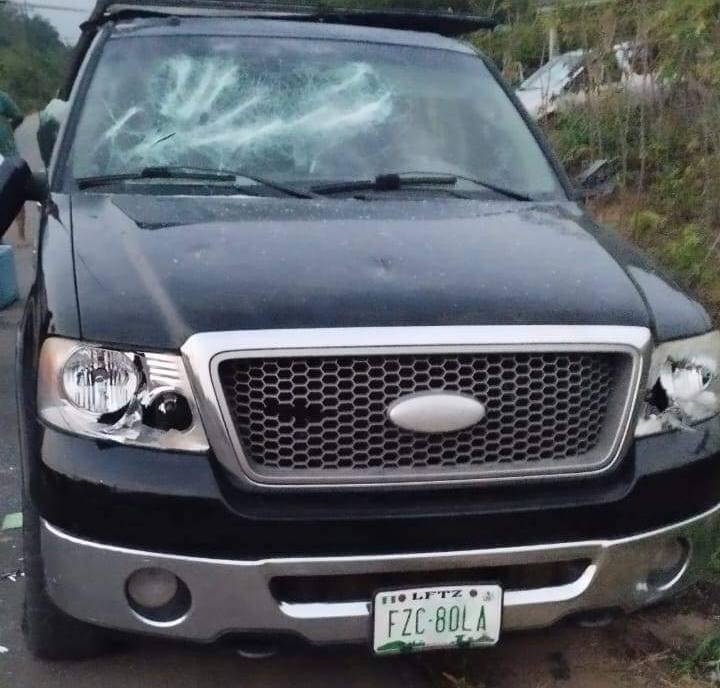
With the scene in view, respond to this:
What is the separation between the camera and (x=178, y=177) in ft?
11.3

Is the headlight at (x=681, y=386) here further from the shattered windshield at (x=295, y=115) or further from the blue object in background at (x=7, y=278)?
the blue object in background at (x=7, y=278)

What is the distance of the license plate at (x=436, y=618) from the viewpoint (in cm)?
246

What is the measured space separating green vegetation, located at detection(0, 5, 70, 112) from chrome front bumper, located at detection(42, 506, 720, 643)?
109ft

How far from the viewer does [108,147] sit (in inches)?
140

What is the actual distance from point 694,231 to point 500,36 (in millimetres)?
4075

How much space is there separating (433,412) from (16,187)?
1745 mm

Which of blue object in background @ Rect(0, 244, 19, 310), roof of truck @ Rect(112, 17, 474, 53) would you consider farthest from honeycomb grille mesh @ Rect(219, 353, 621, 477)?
blue object in background @ Rect(0, 244, 19, 310)

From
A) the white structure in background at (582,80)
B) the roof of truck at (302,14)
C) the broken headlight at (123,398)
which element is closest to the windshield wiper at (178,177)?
the roof of truck at (302,14)

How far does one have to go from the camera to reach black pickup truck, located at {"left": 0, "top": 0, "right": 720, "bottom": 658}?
7.74ft

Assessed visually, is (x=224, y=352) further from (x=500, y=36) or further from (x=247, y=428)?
(x=500, y=36)

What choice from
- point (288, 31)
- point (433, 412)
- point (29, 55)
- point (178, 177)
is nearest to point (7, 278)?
point (288, 31)

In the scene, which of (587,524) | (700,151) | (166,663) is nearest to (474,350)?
(587,524)

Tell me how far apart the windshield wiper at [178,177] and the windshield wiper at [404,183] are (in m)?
0.12

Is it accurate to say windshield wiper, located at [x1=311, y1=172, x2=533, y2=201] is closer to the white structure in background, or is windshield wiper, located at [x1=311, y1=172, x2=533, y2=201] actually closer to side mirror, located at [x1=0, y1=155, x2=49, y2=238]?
side mirror, located at [x1=0, y1=155, x2=49, y2=238]
